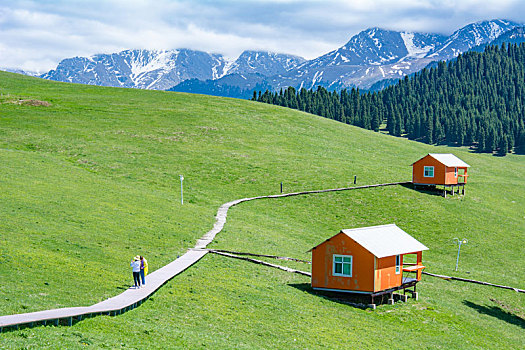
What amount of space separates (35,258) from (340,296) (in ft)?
65.8

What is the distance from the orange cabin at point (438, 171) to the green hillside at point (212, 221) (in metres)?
3.22

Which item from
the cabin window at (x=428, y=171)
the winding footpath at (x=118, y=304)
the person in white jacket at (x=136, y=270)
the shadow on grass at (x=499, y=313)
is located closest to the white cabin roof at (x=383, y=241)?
the shadow on grass at (x=499, y=313)

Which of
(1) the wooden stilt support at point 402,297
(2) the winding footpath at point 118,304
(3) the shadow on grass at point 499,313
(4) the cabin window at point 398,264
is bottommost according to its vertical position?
(3) the shadow on grass at point 499,313

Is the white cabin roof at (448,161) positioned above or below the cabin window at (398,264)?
above

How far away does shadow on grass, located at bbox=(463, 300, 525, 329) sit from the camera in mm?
40344

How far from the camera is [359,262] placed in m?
36.3

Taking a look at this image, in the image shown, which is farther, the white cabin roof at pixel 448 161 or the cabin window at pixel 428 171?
the cabin window at pixel 428 171

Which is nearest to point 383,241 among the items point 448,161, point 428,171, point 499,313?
point 499,313

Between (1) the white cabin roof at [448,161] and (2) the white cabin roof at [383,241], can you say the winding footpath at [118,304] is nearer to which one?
(2) the white cabin roof at [383,241]

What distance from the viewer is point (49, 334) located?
2003 cm

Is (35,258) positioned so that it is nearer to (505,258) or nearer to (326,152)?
(505,258)

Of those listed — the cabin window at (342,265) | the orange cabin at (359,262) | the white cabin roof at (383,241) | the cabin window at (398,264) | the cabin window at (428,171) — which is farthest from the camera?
the cabin window at (428,171)

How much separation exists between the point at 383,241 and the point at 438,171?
146ft

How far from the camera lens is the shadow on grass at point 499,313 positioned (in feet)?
132
